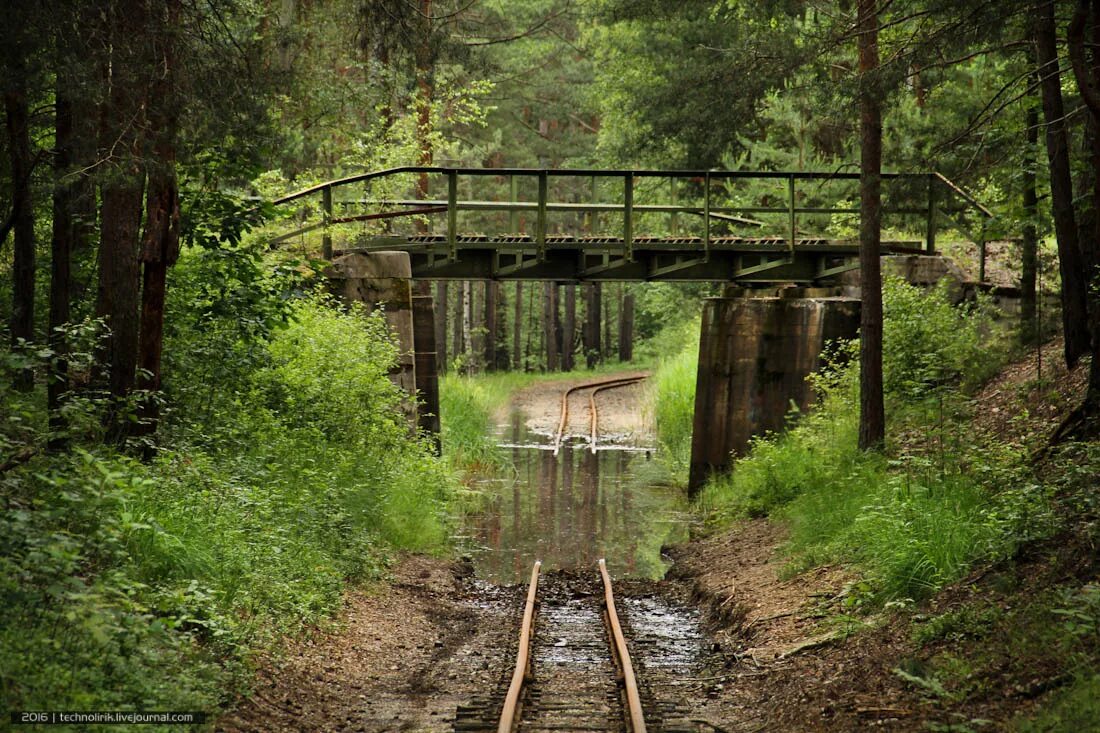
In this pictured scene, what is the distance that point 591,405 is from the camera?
3008cm

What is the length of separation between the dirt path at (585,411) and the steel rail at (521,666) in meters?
13.6

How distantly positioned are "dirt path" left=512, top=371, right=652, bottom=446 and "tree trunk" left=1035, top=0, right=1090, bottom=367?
1188 centimetres

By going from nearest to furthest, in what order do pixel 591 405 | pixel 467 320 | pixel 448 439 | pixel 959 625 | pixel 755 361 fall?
pixel 959 625
pixel 755 361
pixel 448 439
pixel 591 405
pixel 467 320

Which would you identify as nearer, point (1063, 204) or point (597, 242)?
point (1063, 204)

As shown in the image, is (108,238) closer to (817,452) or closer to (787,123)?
(817,452)

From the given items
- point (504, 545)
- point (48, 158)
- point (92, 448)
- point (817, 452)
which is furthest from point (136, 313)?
point (817, 452)

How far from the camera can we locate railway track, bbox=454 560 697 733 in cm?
660

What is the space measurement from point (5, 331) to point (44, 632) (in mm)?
7811

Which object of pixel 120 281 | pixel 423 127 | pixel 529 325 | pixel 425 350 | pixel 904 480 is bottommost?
pixel 904 480

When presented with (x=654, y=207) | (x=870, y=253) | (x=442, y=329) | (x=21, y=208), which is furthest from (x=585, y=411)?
(x=21, y=208)

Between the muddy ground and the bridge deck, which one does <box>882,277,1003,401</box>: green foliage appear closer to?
the bridge deck

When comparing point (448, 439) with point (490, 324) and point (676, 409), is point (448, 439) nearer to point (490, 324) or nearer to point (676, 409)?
point (676, 409)

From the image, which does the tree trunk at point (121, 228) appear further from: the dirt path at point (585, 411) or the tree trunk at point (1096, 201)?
the dirt path at point (585, 411)

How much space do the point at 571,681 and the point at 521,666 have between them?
1.26ft
